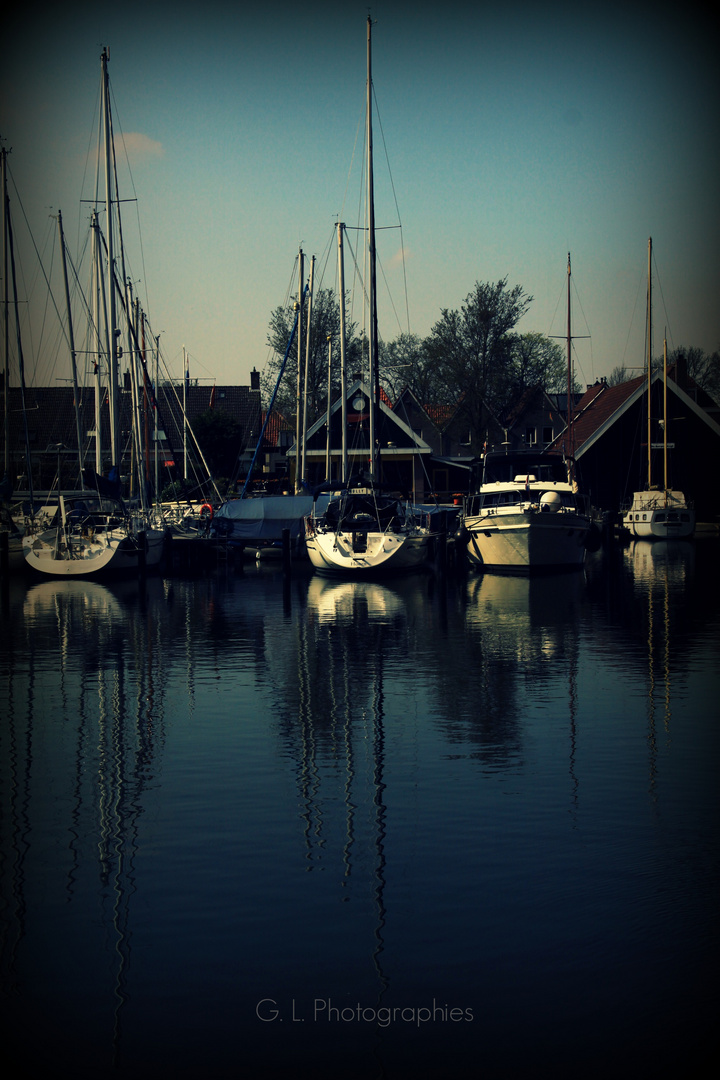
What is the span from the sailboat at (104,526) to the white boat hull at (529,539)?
1110cm

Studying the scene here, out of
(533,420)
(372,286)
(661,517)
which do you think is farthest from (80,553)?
Answer: (533,420)

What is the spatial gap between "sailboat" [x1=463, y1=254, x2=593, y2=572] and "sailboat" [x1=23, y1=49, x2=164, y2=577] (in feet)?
36.3

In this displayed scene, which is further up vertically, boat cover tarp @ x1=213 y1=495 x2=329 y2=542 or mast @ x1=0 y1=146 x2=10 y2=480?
mast @ x1=0 y1=146 x2=10 y2=480

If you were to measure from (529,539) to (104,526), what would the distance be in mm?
13731

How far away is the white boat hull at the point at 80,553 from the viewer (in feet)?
111

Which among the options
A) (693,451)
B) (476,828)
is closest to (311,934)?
(476,828)

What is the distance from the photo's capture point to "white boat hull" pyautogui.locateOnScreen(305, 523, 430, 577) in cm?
3309

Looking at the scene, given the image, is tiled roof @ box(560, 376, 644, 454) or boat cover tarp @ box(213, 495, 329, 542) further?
tiled roof @ box(560, 376, 644, 454)

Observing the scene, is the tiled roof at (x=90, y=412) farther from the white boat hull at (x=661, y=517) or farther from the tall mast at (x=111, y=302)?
the white boat hull at (x=661, y=517)

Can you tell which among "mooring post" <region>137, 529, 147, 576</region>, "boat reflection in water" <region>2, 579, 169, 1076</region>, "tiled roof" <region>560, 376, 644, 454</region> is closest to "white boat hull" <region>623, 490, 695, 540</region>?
"tiled roof" <region>560, 376, 644, 454</region>

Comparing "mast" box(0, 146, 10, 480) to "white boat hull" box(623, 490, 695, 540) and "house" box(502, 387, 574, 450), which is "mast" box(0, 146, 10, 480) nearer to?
"white boat hull" box(623, 490, 695, 540)

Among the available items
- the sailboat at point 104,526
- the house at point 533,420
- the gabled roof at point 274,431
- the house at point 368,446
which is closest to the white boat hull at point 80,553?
the sailboat at point 104,526

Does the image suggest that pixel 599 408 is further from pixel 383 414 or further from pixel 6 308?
pixel 6 308

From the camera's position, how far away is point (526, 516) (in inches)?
1336
